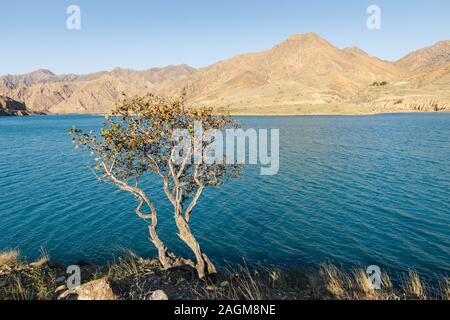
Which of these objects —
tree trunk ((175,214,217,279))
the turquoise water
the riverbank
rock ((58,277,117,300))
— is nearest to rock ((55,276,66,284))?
the riverbank

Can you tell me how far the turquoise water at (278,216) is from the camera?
2792 centimetres

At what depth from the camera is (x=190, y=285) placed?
2000 cm

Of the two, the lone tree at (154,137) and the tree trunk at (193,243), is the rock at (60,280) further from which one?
the tree trunk at (193,243)

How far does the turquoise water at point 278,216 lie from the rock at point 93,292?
42.0 feet

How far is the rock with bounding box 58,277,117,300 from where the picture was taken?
1506 centimetres

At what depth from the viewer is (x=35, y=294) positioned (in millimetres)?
17578

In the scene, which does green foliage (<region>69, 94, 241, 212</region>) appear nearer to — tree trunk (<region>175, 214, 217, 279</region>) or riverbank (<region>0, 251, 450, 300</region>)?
tree trunk (<region>175, 214, 217, 279</region>)

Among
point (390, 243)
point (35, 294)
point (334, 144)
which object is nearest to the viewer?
point (35, 294)
